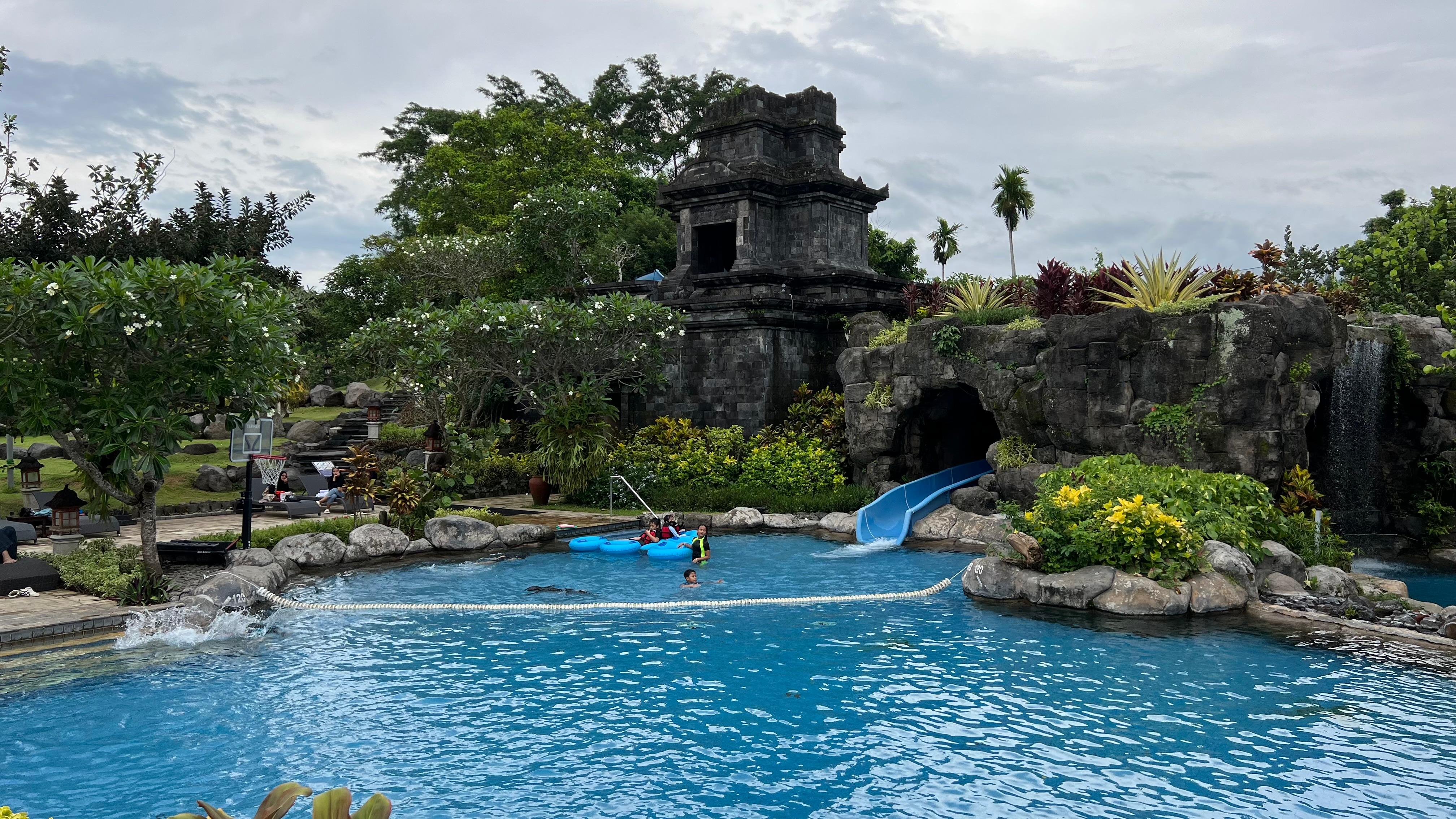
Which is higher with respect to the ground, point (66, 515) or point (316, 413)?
point (316, 413)

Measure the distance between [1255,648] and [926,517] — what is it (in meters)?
9.49

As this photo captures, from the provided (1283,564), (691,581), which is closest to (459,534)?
(691,581)

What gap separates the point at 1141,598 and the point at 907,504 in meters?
9.11

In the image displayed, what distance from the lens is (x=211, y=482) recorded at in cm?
2461

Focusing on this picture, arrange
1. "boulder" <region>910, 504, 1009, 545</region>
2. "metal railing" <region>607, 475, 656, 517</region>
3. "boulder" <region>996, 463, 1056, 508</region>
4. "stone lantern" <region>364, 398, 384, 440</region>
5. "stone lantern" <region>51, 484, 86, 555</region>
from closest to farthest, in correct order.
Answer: "stone lantern" <region>51, 484, 86, 555</region> < "boulder" <region>910, 504, 1009, 545</region> < "boulder" <region>996, 463, 1056, 508</region> < "metal railing" <region>607, 475, 656, 517</region> < "stone lantern" <region>364, 398, 384, 440</region>

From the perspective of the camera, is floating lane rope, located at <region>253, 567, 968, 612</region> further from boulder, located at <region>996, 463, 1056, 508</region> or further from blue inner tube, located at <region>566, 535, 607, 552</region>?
boulder, located at <region>996, 463, 1056, 508</region>

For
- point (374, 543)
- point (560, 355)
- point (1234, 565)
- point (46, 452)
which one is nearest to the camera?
point (1234, 565)

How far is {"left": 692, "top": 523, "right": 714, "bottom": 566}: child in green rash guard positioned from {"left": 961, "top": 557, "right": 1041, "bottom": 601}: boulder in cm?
484

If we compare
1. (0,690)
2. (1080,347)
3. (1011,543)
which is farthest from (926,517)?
(0,690)

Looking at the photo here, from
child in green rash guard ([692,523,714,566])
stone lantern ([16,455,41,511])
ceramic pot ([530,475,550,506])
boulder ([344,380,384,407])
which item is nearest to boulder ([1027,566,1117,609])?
child in green rash guard ([692,523,714,566])

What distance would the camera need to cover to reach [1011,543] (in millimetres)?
14484

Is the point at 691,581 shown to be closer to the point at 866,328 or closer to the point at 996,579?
the point at 996,579

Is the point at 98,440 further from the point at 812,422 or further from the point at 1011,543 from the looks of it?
the point at 812,422

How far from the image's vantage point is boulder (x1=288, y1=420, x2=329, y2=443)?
3347 cm
